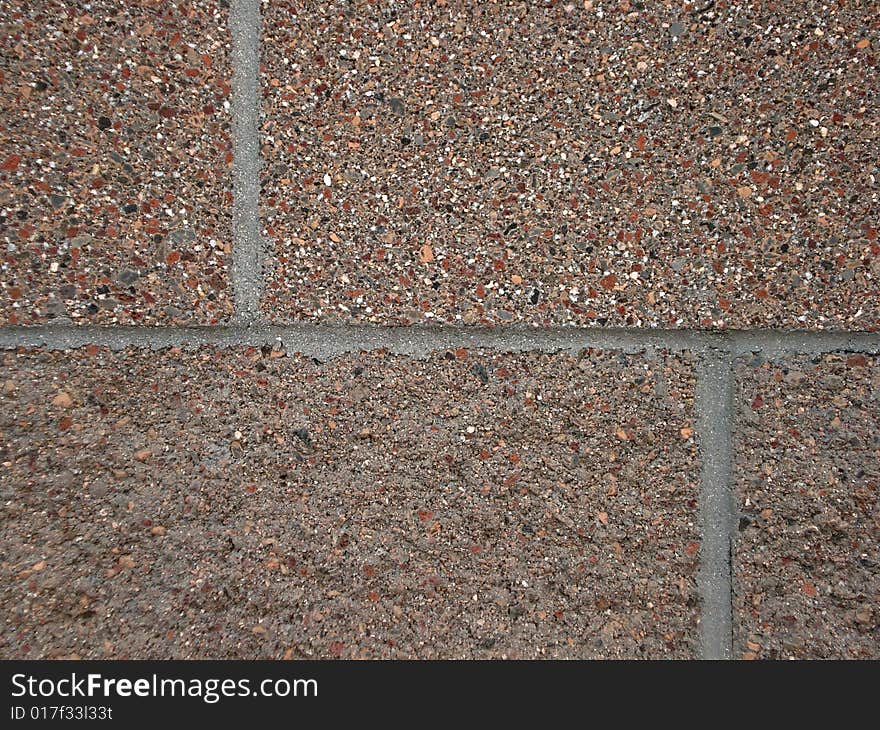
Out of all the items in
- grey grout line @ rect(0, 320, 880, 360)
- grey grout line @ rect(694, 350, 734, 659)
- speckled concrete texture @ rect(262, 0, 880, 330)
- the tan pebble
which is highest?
speckled concrete texture @ rect(262, 0, 880, 330)

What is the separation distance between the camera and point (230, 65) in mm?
627

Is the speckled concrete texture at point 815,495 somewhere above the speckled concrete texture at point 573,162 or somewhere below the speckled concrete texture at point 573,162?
below

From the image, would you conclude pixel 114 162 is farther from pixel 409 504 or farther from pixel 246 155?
pixel 409 504

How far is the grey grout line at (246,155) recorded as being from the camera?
63 centimetres

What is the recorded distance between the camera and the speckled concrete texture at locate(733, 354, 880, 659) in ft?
2.11

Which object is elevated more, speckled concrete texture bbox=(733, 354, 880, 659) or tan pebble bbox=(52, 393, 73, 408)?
tan pebble bbox=(52, 393, 73, 408)

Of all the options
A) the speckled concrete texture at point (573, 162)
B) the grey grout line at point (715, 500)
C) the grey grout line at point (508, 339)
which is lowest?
the grey grout line at point (715, 500)

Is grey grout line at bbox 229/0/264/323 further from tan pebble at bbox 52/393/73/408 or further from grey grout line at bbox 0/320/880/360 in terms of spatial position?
tan pebble at bbox 52/393/73/408

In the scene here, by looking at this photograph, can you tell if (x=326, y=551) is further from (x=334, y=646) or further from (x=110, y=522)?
(x=110, y=522)

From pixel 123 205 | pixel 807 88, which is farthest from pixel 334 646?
pixel 807 88

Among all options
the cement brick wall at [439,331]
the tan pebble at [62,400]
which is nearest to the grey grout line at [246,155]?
the cement brick wall at [439,331]

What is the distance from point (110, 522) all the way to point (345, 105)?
0.51m

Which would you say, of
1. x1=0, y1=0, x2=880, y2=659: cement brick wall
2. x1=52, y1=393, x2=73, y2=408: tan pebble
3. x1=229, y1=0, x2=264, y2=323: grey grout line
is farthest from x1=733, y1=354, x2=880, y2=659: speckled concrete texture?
x1=52, y1=393, x2=73, y2=408: tan pebble

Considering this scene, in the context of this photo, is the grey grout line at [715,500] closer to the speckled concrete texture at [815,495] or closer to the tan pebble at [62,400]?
the speckled concrete texture at [815,495]
